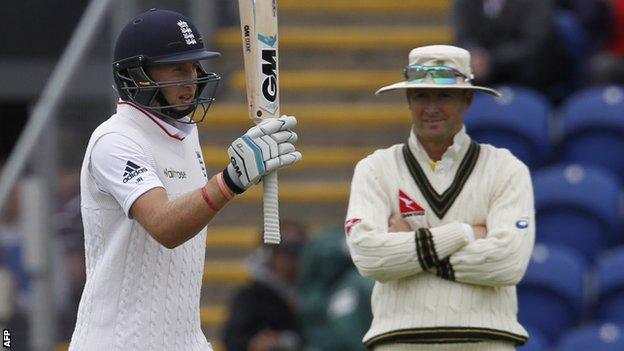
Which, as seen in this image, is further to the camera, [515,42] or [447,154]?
[515,42]

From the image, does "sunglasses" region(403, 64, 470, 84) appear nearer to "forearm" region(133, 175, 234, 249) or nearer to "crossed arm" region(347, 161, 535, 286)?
"crossed arm" region(347, 161, 535, 286)

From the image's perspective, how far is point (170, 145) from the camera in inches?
197

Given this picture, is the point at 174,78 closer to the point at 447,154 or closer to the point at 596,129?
the point at 447,154

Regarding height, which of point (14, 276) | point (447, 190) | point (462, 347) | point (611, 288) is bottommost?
point (14, 276)

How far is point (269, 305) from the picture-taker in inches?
339

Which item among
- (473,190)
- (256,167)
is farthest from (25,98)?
(256,167)

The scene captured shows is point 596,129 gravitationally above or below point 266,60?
below

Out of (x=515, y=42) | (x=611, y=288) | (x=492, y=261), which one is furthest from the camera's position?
(x=515, y=42)

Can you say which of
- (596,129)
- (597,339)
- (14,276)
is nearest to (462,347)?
(597,339)

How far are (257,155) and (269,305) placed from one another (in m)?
4.04

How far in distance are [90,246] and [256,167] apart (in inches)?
25.4

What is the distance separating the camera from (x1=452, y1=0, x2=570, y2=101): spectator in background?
30.7 feet

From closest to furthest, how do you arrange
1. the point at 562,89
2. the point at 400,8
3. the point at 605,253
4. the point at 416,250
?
the point at 416,250 < the point at 605,253 < the point at 562,89 < the point at 400,8

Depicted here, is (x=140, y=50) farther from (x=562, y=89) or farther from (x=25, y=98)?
(x=25, y=98)
